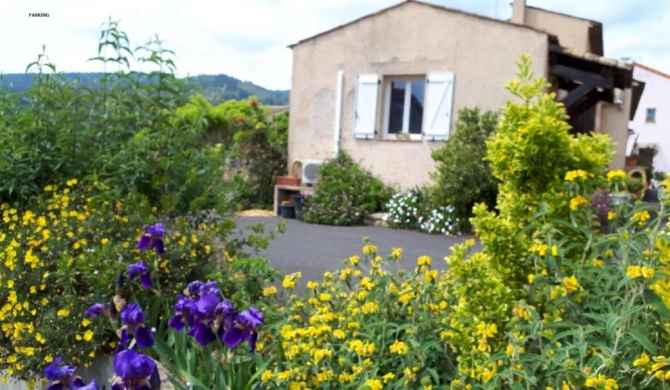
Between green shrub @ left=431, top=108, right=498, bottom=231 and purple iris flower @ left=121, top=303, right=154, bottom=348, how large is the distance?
310 inches

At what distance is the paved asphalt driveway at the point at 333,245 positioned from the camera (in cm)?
678

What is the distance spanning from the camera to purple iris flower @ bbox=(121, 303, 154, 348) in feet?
6.88

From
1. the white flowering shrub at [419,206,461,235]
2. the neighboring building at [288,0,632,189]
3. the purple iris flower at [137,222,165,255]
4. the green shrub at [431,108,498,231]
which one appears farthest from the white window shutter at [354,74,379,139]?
the purple iris flower at [137,222,165,255]

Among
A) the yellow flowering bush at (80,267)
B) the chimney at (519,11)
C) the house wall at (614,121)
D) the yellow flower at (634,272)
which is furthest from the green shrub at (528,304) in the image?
the chimney at (519,11)

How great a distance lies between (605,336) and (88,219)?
9.17ft

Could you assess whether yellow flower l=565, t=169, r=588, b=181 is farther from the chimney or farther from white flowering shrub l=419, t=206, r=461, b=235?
the chimney

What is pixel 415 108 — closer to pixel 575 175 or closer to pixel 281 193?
pixel 281 193

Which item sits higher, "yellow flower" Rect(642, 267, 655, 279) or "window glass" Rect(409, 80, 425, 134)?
"window glass" Rect(409, 80, 425, 134)

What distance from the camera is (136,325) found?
2119mm

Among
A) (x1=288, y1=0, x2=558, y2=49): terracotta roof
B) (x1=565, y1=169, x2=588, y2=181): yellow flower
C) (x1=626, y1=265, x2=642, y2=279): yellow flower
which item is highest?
(x1=288, y1=0, x2=558, y2=49): terracotta roof

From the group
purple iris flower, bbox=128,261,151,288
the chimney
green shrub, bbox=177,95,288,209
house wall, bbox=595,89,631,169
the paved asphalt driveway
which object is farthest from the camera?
the chimney

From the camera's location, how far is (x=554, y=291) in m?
2.13

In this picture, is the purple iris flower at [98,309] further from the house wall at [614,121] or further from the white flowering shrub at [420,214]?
the house wall at [614,121]

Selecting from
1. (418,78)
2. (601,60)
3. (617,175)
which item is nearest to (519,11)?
(418,78)
